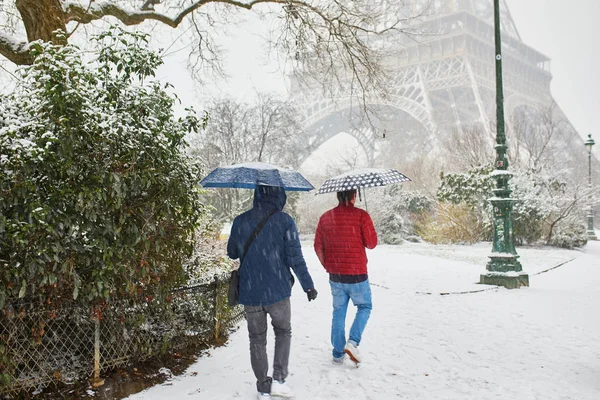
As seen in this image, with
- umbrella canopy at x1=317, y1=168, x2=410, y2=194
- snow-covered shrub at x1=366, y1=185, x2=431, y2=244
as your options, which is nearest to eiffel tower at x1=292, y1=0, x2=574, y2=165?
snow-covered shrub at x1=366, y1=185, x2=431, y2=244

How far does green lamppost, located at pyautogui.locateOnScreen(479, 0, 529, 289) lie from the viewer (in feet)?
29.1

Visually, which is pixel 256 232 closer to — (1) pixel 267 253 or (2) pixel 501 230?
(1) pixel 267 253

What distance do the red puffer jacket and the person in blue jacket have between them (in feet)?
2.69

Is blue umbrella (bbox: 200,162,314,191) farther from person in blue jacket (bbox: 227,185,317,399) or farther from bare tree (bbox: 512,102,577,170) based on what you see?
bare tree (bbox: 512,102,577,170)

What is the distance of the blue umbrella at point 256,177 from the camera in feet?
11.6

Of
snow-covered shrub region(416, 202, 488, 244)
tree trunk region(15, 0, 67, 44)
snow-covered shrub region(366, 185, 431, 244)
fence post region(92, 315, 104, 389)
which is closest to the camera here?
fence post region(92, 315, 104, 389)

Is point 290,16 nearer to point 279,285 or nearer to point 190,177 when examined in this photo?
point 190,177

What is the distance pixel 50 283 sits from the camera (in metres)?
3.11

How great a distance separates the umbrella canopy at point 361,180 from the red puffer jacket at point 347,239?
0.67ft

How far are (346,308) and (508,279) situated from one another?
5.62 m

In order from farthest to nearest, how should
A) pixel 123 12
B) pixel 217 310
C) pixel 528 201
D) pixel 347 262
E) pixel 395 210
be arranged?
pixel 395 210, pixel 528 201, pixel 123 12, pixel 217 310, pixel 347 262

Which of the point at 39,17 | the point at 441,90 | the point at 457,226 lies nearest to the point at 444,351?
the point at 39,17

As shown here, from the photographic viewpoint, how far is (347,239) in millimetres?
4387

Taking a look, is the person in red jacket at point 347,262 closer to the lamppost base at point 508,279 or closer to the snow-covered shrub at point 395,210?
the lamppost base at point 508,279
